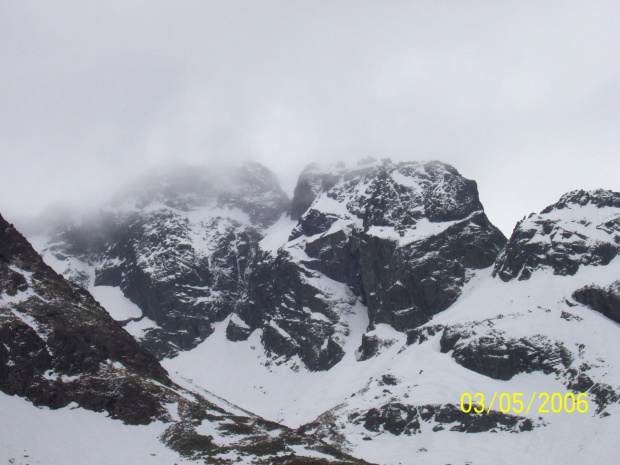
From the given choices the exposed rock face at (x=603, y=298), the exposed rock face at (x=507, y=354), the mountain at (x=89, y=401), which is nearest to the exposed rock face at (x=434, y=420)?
the exposed rock face at (x=507, y=354)

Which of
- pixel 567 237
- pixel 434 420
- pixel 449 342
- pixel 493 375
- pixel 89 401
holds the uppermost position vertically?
pixel 567 237

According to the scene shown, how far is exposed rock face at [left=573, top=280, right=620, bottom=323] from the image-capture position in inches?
4963

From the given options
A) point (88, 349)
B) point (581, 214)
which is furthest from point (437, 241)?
point (88, 349)

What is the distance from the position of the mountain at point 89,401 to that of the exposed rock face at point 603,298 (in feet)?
269

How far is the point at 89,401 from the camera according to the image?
2611 inches

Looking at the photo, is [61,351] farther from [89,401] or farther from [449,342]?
[449,342]

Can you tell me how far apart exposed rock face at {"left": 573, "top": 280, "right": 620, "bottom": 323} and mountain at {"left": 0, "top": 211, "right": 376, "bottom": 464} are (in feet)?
269

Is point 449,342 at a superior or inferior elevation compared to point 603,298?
inferior

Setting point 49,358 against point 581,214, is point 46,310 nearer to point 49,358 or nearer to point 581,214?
point 49,358

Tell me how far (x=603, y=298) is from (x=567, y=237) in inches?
1005

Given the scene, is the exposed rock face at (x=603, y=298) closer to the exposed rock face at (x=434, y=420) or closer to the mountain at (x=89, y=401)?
the exposed rock face at (x=434, y=420)

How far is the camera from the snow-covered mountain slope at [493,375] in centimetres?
10388

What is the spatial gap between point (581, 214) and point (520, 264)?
70.8ft

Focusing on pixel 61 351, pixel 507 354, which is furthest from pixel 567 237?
pixel 61 351
